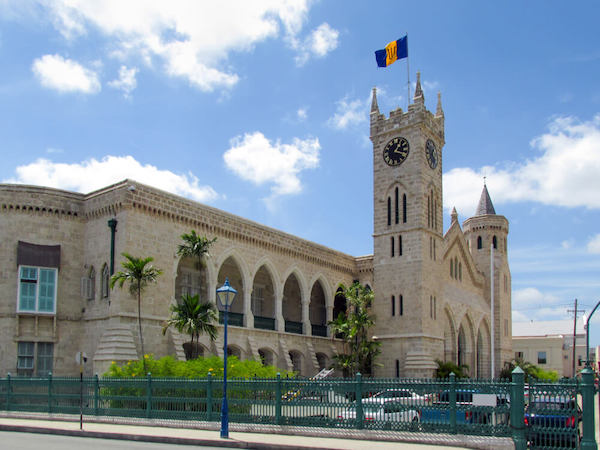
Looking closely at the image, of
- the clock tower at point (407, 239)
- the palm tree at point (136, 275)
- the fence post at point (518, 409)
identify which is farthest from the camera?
the clock tower at point (407, 239)

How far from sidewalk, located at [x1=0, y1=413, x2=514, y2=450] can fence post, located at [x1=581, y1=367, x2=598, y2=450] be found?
1.60 m

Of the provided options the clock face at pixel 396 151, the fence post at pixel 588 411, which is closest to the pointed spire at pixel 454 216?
the clock face at pixel 396 151

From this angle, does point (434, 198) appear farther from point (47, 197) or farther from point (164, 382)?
point (164, 382)

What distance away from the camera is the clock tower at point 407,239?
126 feet

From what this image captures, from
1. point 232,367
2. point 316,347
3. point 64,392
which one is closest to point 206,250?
point 232,367

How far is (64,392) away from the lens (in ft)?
70.5

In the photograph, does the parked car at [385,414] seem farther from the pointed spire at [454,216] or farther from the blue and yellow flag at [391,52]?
the pointed spire at [454,216]

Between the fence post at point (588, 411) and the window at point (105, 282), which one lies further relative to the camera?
the window at point (105, 282)

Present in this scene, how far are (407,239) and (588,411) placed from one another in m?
27.0

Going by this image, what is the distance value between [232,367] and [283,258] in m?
13.5

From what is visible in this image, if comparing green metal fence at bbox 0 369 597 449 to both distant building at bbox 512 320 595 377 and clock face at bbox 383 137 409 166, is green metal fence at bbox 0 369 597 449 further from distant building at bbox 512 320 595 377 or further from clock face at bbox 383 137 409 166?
distant building at bbox 512 320 595 377

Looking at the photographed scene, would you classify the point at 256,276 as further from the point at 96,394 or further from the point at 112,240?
→ the point at 96,394

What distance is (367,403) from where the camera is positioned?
1568 cm

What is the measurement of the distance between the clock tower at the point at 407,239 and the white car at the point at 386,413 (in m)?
22.4
